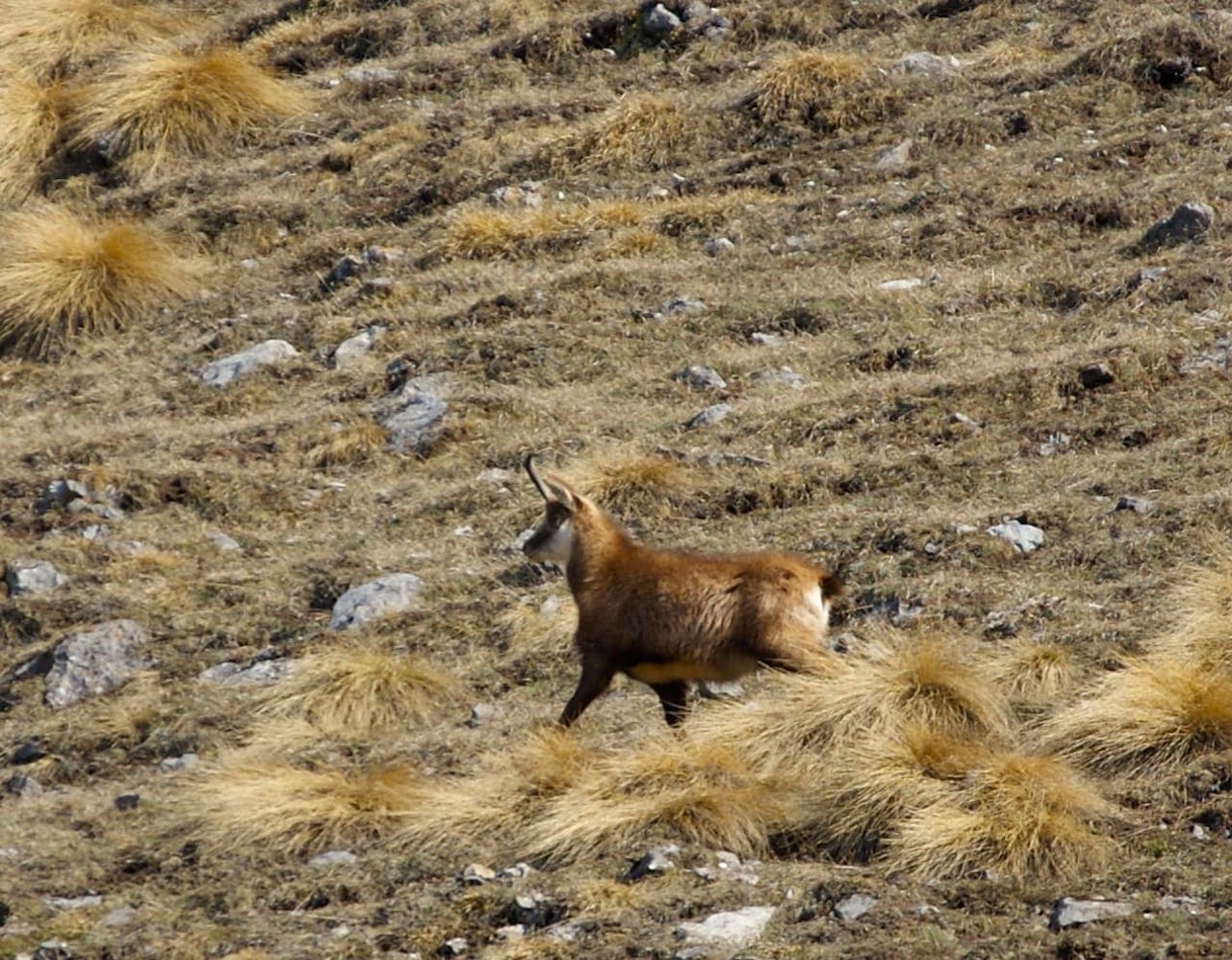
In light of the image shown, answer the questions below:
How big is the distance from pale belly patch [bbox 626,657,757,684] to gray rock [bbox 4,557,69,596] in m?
4.16

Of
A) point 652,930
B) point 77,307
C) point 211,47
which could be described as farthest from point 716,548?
point 211,47

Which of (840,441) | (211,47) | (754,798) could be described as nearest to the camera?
(754,798)

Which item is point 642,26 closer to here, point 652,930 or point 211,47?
point 211,47

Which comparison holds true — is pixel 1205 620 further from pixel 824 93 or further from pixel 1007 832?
pixel 824 93

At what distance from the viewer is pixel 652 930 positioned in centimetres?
654

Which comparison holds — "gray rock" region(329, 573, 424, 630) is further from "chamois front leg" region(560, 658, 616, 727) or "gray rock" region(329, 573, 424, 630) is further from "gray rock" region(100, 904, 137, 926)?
"gray rock" region(100, 904, 137, 926)

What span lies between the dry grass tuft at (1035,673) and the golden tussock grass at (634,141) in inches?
322

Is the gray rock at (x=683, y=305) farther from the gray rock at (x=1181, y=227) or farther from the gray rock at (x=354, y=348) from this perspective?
the gray rock at (x=1181, y=227)

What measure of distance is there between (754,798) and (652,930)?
38.5 inches

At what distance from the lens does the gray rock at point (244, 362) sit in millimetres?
13695

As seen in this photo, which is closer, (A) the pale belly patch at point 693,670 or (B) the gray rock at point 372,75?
(A) the pale belly patch at point 693,670

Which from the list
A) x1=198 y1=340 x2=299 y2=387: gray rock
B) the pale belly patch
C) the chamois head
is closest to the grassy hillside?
x1=198 y1=340 x2=299 y2=387: gray rock

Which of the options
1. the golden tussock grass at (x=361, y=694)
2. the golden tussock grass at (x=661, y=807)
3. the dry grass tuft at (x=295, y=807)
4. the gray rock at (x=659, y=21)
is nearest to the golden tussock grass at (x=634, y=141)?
the gray rock at (x=659, y=21)

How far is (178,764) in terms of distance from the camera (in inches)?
350
